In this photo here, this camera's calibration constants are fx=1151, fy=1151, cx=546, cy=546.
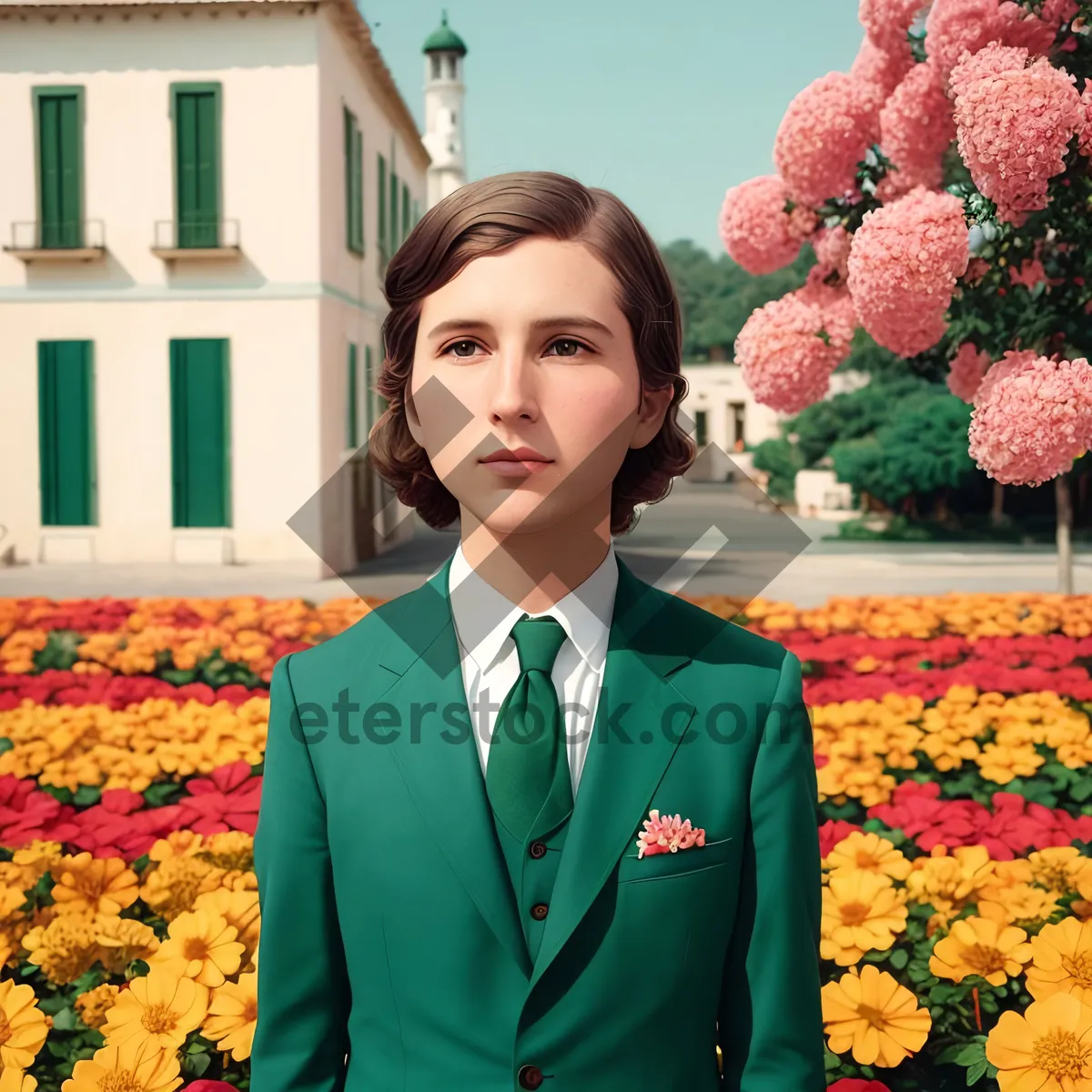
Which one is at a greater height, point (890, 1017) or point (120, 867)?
point (120, 867)

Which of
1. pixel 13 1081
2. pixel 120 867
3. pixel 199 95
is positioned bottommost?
pixel 13 1081

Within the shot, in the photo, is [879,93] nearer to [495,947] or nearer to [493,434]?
[493,434]

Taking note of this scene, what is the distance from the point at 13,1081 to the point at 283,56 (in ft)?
33.6

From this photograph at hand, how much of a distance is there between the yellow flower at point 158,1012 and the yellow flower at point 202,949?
4 cm

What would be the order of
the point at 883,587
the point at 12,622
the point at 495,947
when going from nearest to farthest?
the point at 495,947
the point at 12,622
the point at 883,587

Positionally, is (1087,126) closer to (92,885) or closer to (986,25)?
(986,25)

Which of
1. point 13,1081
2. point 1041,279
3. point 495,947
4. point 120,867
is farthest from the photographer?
point 1041,279

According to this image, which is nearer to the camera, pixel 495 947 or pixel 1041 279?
pixel 495 947

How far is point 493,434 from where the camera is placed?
1238 mm

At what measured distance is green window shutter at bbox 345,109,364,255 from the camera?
37.2ft

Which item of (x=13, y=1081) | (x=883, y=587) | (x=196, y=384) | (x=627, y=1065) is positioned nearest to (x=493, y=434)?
(x=627, y=1065)

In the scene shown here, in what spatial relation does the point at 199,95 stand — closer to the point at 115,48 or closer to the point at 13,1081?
the point at 115,48

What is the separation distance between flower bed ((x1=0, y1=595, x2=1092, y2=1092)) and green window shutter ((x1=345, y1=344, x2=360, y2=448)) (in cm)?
728

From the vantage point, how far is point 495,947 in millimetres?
1205
